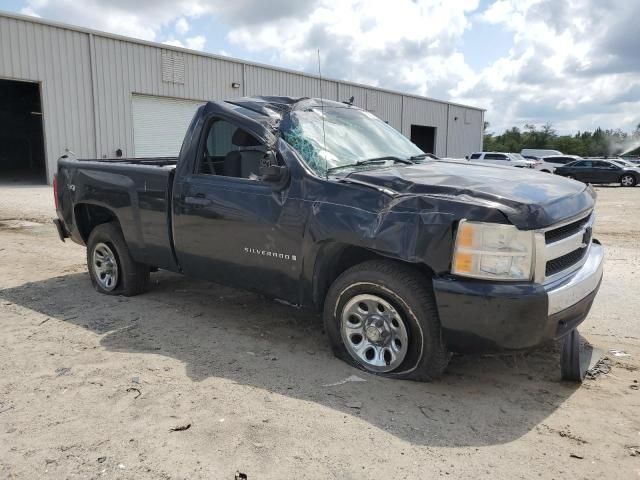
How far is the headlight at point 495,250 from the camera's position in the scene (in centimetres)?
322

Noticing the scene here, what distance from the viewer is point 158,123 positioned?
21.3 metres

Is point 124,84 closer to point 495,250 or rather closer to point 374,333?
point 374,333

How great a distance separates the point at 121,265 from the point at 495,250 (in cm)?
405

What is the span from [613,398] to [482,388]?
0.82 metres

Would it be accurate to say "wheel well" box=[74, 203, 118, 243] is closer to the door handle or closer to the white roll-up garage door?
the door handle

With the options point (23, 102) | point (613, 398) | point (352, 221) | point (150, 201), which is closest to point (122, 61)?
point (23, 102)

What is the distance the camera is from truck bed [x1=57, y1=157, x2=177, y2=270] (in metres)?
5.12

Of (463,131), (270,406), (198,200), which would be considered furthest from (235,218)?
(463,131)

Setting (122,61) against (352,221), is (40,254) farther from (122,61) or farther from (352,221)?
(122,61)

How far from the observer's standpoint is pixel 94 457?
2.88 metres

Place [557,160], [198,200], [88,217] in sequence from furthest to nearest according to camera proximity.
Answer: [557,160], [88,217], [198,200]

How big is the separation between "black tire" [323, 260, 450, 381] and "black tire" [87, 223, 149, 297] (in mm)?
2793

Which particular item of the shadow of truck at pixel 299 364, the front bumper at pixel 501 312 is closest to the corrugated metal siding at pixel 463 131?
the shadow of truck at pixel 299 364

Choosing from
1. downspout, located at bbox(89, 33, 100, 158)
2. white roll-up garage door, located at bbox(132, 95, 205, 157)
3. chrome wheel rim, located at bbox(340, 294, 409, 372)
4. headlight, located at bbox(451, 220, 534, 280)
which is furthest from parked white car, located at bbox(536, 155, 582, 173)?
headlight, located at bbox(451, 220, 534, 280)
